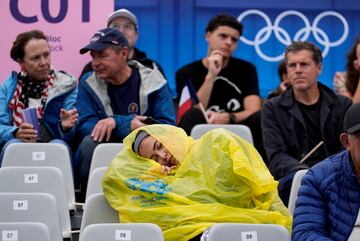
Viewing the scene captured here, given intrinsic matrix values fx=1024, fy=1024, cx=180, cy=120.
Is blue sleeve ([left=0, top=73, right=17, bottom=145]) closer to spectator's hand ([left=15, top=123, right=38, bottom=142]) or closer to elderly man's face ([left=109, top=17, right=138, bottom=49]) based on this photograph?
spectator's hand ([left=15, top=123, right=38, bottom=142])

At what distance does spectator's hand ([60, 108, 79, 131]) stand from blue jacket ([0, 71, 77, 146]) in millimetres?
117

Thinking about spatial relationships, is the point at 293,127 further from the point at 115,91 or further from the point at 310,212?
the point at 310,212

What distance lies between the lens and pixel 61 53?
8078 mm

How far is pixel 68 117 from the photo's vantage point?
7.17 meters

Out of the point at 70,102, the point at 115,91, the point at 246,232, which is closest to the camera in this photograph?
the point at 246,232

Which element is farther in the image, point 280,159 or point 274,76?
point 274,76

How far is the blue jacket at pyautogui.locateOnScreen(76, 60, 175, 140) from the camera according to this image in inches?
286

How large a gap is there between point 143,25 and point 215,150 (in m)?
4.81

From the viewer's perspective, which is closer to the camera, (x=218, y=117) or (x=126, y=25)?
(x=218, y=117)

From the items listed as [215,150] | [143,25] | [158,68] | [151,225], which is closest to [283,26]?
[143,25]

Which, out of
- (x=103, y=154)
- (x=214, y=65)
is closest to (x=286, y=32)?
(x=214, y=65)

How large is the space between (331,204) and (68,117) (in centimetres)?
301

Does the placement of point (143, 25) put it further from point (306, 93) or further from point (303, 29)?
point (306, 93)

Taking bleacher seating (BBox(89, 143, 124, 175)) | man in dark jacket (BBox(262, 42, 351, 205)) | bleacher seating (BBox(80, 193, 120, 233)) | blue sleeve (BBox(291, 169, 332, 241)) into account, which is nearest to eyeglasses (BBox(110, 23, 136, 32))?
man in dark jacket (BBox(262, 42, 351, 205))
